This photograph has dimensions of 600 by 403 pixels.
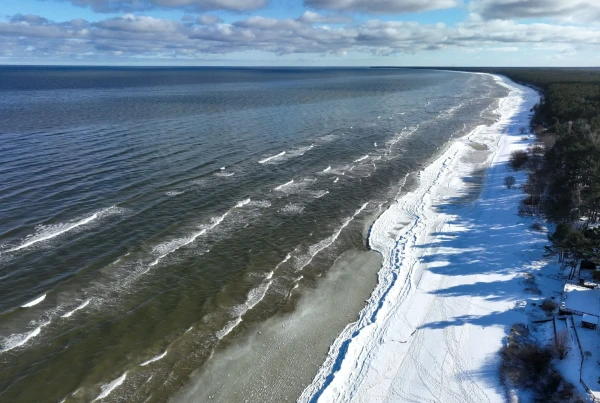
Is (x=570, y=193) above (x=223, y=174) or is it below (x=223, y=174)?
above

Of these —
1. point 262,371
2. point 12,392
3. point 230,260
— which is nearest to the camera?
point 12,392

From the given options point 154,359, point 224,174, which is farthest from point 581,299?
point 224,174

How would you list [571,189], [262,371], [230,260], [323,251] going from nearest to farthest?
1. [262,371]
2. [230,260]
3. [323,251]
4. [571,189]

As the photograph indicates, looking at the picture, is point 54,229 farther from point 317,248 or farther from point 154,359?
point 317,248

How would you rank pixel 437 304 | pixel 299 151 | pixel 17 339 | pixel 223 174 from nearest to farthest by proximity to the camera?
pixel 17 339, pixel 437 304, pixel 223 174, pixel 299 151

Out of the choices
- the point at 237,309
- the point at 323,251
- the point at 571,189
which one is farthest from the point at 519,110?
the point at 237,309

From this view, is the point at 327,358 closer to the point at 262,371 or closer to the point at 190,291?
the point at 262,371

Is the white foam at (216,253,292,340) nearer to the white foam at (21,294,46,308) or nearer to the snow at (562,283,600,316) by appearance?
the white foam at (21,294,46,308)

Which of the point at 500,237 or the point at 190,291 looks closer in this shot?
the point at 190,291
